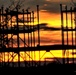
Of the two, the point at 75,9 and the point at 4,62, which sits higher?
the point at 75,9

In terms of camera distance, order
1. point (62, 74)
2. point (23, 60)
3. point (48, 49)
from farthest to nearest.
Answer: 1. point (23, 60)
2. point (48, 49)
3. point (62, 74)

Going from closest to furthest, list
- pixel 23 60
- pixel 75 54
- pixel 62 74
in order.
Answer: pixel 62 74
pixel 75 54
pixel 23 60

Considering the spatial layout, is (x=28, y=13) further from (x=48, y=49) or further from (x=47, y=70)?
(x=47, y=70)

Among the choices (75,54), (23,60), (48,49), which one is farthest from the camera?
(23,60)

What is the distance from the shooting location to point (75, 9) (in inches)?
1019

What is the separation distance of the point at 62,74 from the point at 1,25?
556 cm

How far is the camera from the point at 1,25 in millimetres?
26797

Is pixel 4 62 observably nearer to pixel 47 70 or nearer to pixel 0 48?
pixel 0 48

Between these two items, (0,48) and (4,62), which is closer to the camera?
(0,48)

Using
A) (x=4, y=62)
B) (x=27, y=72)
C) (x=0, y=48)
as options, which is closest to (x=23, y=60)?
(x=4, y=62)

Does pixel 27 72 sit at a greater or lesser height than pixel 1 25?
lesser

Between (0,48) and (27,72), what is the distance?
3.14m

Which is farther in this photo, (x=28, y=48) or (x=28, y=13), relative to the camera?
(x=28, y=13)

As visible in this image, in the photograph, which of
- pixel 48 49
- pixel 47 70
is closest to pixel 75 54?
pixel 48 49
